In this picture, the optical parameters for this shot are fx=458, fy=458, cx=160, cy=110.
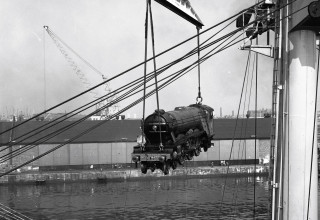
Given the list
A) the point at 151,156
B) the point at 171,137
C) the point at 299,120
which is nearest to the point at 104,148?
the point at 171,137

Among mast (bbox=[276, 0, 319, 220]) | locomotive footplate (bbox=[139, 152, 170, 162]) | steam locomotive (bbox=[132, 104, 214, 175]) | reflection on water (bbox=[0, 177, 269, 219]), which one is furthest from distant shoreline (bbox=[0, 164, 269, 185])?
mast (bbox=[276, 0, 319, 220])

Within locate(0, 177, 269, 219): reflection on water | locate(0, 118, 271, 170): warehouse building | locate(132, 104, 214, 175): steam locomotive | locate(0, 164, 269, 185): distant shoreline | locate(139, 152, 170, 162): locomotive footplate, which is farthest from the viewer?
locate(0, 118, 271, 170): warehouse building

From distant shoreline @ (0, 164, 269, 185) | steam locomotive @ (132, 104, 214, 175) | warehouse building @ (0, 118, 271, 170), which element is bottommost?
distant shoreline @ (0, 164, 269, 185)

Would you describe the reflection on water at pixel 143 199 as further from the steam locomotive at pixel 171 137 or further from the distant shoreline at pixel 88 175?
the steam locomotive at pixel 171 137

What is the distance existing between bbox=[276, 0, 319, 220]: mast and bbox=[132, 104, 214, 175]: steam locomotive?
388 inches

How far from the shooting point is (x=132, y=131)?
73188mm

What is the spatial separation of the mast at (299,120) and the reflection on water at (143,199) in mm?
38124

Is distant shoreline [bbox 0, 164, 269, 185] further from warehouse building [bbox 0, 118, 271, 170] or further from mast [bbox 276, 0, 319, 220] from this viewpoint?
mast [bbox 276, 0, 319, 220]

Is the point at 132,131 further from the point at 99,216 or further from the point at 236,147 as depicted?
the point at 99,216

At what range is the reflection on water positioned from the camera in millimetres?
50188

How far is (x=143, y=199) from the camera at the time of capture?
57969 mm

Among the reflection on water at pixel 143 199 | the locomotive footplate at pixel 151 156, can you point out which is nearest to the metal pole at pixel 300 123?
the locomotive footplate at pixel 151 156

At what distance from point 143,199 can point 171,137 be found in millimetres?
36424

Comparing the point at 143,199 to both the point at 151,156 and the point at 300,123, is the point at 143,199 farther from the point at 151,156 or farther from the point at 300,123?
the point at 300,123
